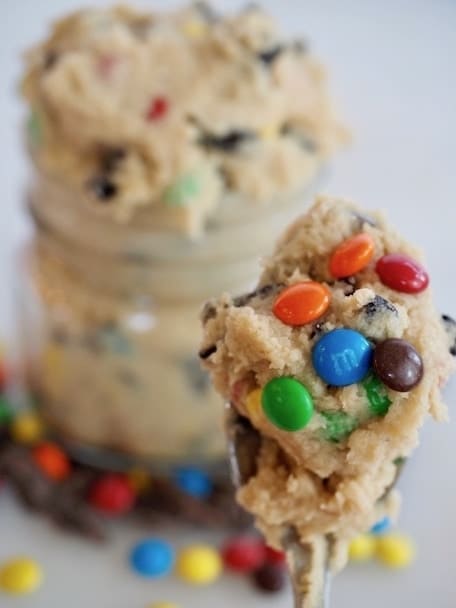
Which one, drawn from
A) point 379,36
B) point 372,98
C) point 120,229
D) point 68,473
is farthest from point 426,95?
point 68,473

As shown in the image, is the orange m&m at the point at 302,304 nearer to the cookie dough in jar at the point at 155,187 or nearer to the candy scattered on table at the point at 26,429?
the cookie dough in jar at the point at 155,187

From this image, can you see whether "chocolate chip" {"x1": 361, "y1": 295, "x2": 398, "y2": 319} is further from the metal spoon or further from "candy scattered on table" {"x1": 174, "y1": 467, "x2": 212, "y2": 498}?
"candy scattered on table" {"x1": 174, "y1": 467, "x2": 212, "y2": 498}

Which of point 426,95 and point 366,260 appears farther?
point 426,95

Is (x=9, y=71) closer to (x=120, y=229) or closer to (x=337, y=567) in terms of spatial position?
(x=120, y=229)

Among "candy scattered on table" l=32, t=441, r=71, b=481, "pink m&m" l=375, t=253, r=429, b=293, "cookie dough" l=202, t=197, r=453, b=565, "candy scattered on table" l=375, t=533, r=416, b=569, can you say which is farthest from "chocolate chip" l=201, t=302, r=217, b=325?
"candy scattered on table" l=32, t=441, r=71, b=481

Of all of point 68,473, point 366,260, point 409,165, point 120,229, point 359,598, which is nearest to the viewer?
point 366,260

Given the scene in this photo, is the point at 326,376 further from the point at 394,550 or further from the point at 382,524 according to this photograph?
the point at 394,550
